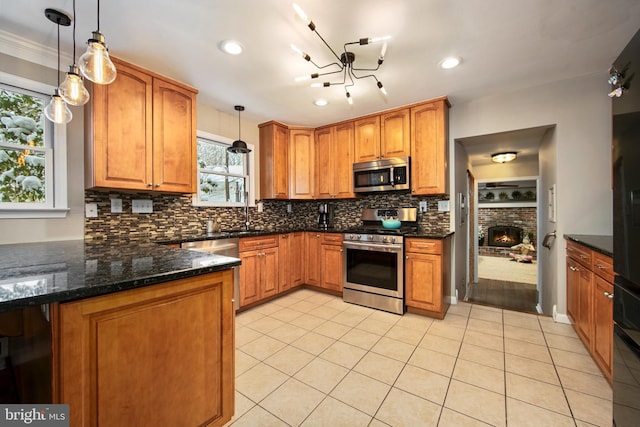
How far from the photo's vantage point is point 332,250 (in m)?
3.52

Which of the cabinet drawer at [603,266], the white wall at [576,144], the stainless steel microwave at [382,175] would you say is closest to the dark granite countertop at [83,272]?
the cabinet drawer at [603,266]

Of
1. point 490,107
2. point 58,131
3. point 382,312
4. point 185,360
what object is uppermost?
point 490,107

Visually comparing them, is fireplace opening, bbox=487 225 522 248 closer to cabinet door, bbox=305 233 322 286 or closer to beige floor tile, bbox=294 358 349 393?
cabinet door, bbox=305 233 322 286

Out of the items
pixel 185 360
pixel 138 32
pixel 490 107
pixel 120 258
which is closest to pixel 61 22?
pixel 138 32

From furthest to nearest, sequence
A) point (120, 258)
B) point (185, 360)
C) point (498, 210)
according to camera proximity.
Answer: point (498, 210) → point (120, 258) → point (185, 360)

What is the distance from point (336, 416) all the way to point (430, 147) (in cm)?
279

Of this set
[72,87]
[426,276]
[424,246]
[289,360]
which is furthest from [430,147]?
[72,87]

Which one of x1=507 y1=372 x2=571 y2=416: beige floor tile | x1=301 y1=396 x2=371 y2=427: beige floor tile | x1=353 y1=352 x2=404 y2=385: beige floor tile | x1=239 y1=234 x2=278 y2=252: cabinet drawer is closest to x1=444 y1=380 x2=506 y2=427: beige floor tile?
x1=507 y1=372 x2=571 y2=416: beige floor tile

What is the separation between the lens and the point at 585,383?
66.7 inches

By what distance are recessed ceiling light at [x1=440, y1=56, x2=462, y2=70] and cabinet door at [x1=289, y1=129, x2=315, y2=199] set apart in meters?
2.11

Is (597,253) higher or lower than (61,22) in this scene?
lower

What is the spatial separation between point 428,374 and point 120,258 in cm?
207

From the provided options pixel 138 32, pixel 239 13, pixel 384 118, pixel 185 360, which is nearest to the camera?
pixel 185 360

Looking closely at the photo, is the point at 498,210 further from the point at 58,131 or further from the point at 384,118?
the point at 58,131
